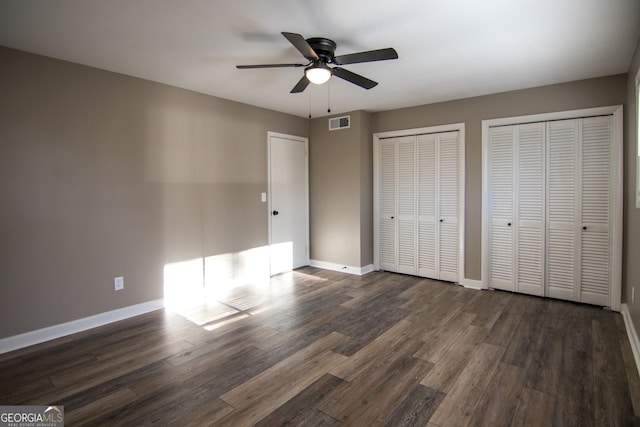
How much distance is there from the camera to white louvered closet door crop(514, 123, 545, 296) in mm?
4090

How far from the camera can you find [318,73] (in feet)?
8.75

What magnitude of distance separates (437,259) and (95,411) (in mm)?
4195

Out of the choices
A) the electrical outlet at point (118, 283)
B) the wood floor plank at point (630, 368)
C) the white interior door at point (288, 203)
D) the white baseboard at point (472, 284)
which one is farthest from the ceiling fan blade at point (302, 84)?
the white baseboard at point (472, 284)

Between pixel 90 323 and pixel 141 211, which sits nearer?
pixel 90 323

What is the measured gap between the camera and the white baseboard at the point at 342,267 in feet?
17.3

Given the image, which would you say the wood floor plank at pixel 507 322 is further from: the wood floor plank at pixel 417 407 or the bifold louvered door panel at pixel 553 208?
the wood floor plank at pixel 417 407

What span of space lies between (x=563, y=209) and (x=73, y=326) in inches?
208

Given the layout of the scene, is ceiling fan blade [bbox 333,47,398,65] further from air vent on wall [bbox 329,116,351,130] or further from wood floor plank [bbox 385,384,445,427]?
air vent on wall [bbox 329,116,351,130]

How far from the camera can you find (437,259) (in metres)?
4.93

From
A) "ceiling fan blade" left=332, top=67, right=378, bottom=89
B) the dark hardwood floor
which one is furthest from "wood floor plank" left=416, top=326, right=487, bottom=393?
"ceiling fan blade" left=332, top=67, right=378, bottom=89

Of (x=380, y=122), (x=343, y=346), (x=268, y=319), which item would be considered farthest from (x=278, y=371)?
(x=380, y=122)

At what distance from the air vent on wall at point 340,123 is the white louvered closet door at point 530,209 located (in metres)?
2.30

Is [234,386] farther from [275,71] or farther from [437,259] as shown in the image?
[437,259]

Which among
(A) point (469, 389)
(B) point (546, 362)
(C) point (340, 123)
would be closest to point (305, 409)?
(A) point (469, 389)
